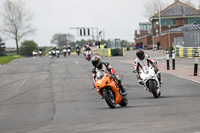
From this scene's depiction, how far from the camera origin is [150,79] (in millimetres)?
11148

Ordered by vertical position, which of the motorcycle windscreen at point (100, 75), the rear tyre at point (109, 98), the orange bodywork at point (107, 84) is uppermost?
the motorcycle windscreen at point (100, 75)

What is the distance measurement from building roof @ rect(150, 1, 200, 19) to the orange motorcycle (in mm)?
78030

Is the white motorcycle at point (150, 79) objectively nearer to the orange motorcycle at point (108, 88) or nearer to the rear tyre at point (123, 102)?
the rear tyre at point (123, 102)

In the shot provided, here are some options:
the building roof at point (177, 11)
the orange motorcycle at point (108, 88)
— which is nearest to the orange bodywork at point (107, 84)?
the orange motorcycle at point (108, 88)

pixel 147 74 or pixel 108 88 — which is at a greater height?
pixel 147 74

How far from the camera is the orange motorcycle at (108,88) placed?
31.0 ft

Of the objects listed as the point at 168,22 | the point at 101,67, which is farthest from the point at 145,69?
the point at 168,22

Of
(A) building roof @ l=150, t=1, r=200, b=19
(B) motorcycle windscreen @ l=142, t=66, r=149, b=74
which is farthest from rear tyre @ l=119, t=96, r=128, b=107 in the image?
→ (A) building roof @ l=150, t=1, r=200, b=19

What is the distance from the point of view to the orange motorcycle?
9453 millimetres

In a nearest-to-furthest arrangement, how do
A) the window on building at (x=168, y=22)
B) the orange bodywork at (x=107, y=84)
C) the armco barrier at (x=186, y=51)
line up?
1. the orange bodywork at (x=107, y=84)
2. the armco barrier at (x=186, y=51)
3. the window on building at (x=168, y=22)

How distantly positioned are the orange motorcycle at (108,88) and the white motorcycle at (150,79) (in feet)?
5.10

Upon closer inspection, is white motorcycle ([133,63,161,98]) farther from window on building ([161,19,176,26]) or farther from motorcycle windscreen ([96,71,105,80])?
window on building ([161,19,176,26])

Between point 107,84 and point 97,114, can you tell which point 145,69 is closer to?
point 107,84

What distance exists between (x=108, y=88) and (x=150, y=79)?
203 cm
